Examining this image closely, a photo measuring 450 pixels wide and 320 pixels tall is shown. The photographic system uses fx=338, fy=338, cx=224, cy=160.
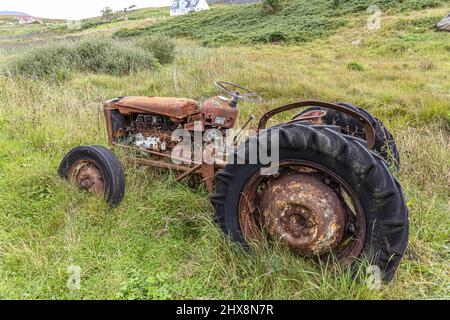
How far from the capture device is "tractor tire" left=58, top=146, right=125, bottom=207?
3.14 meters

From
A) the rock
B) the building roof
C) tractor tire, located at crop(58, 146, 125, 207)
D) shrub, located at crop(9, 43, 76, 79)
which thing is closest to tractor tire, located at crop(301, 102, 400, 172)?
tractor tire, located at crop(58, 146, 125, 207)

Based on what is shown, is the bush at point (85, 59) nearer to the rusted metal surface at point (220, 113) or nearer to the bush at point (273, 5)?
the rusted metal surface at point (220, 113)

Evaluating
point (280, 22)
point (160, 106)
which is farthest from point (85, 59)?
point (280, 22)

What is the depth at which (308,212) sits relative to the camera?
2.29 m

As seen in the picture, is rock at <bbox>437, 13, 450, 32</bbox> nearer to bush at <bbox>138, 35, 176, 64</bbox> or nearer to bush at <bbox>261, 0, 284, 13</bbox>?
bush at <bbox>138, 35, 176, 64</bbox>

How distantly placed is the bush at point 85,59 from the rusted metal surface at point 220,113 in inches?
305

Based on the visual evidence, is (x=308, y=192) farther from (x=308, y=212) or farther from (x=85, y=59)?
(x=85, y=59)

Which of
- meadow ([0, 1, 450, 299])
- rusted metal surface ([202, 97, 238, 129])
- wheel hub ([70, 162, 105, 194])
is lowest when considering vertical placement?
meadow ([0, 1, 450, 299])

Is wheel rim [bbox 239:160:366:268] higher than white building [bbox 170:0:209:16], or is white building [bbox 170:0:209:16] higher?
white building [bbox 170:0:209:16]

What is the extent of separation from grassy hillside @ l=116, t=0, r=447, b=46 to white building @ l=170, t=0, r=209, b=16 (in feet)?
108

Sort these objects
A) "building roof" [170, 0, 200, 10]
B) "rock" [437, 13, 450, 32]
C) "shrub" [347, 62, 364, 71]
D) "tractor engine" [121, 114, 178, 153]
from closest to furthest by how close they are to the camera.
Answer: "tractor engine" [121, 114, 178, 153]
"shrub" [347, 62, 364, 71]
"rock" [437, 13, 450, 32]
"building roof" [170, 0, 200, 10]

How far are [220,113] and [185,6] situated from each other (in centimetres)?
7557

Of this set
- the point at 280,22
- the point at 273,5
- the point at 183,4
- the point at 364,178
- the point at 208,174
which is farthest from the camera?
the point at 183,4
